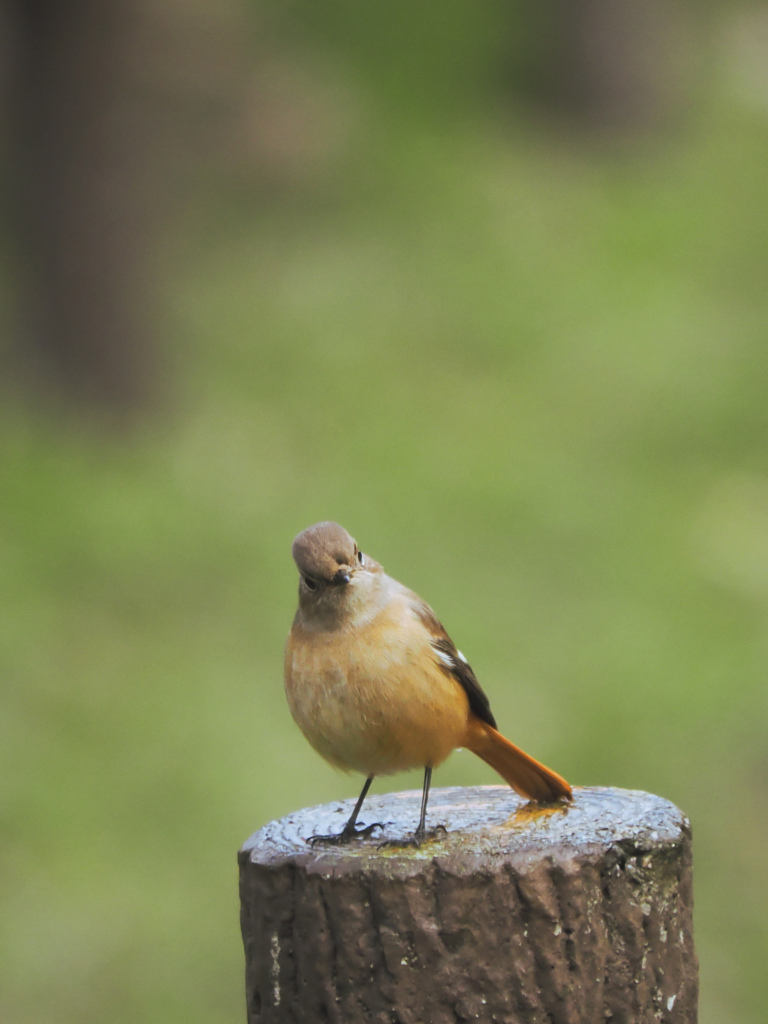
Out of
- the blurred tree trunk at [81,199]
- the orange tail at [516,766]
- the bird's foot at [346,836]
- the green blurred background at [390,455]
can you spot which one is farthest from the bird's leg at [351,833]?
the blurred tree trunk at [81,199]

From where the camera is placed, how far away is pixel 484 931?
8.93 ft

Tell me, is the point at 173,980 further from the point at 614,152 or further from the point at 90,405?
the point at 614,152

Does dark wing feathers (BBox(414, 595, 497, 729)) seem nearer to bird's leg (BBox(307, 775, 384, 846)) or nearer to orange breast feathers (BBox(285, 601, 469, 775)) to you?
orange breast feathers (BBox(285, 601, 469, 775))

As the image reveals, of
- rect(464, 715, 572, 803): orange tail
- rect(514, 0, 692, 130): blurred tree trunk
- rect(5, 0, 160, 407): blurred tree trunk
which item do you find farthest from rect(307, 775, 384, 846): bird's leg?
rect(514, 0, 692, 130): blurred tree trunk

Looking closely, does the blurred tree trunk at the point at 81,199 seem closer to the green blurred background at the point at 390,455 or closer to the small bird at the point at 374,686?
the green blurred background at the point at 390,455

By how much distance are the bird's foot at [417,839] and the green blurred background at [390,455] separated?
339 centimetres

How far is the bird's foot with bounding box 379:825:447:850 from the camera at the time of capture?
3.02 meters

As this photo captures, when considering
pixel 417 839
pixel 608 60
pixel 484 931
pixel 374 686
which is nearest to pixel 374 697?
pixel 374 686

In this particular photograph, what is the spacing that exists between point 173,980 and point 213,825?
97 cm

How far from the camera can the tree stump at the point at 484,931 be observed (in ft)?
8.91

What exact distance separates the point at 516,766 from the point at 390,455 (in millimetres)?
6363

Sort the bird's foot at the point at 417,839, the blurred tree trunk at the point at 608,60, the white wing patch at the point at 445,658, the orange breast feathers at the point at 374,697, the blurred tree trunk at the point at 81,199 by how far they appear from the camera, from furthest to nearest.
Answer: the blurred tree trunk at the point at 608,60 < the blurred tree trunk at the point at 81,199 < the white wing patch at the point at 445,658 < the orange breast feathers at the point at 374,697 < the bird's foot at the point at 417,839

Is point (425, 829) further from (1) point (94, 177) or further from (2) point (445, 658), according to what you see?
(1) point (94, 177)

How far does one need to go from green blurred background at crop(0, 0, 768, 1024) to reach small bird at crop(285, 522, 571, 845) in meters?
3.23
